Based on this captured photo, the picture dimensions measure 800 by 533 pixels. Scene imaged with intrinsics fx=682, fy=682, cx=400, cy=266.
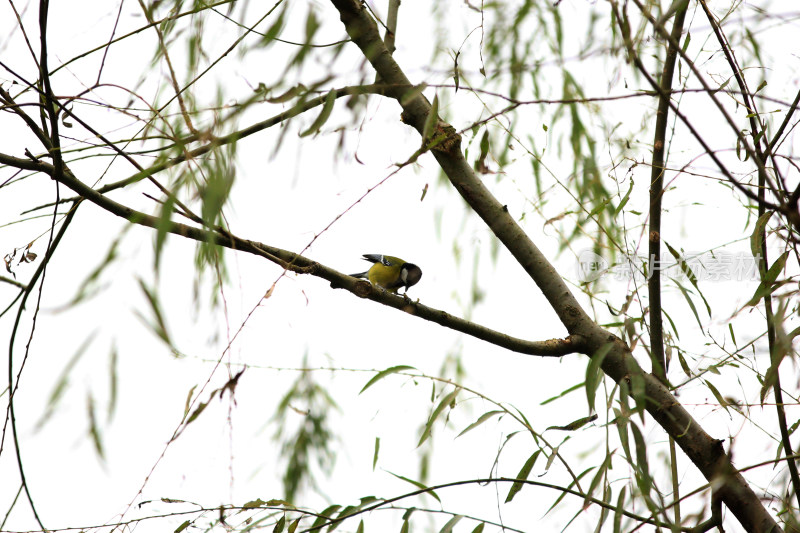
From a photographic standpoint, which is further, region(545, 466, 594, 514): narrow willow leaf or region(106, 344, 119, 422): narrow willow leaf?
region(545, 466, 594, 514): narrow willow leaf

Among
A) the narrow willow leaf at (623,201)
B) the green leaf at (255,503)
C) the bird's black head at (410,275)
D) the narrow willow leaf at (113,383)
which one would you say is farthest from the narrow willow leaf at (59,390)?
the bird's black head at (410,275)

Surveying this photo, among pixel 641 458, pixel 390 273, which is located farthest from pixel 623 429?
pixel 390 273

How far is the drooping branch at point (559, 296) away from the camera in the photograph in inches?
43.7

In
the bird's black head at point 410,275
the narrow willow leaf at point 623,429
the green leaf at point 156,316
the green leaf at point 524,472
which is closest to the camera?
the green leaf at point 156,316

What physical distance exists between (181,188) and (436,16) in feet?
2.13

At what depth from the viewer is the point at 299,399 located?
1.27 metres

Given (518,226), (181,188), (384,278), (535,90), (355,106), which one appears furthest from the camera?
(384,278)

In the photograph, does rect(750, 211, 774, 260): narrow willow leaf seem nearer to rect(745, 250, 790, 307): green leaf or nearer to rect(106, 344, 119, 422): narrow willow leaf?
rect(745, 250, 790, 307): green leaf

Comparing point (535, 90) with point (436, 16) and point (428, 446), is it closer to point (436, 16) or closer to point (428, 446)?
point (436, 16)

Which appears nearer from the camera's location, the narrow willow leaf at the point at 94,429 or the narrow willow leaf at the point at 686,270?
the narrow willow leaf at the point at 94,429

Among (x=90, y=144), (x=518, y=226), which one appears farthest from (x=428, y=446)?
(x=90, y=144)

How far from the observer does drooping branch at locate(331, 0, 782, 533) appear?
1.11 metres

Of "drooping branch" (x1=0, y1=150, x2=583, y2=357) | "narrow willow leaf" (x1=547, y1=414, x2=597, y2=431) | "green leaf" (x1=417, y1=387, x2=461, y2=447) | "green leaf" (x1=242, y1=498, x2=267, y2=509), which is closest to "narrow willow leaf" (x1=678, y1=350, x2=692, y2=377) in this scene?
"drooping branch" (x1=0, y1=150, x2=583, y2=357)

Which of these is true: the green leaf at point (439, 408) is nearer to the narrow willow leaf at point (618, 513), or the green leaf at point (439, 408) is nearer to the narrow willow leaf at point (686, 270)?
the narrow willow leaf at point (618, 513)
